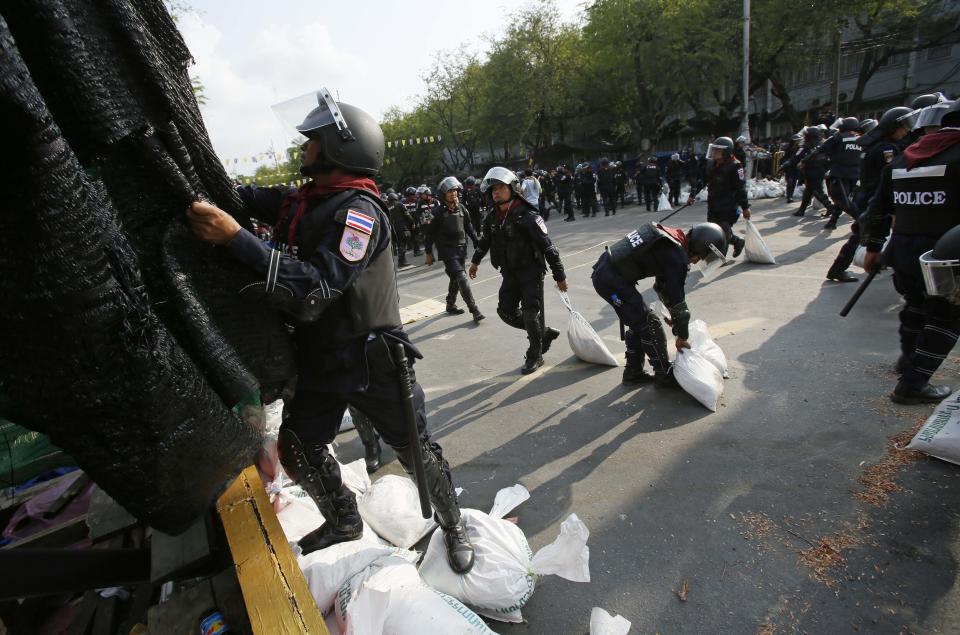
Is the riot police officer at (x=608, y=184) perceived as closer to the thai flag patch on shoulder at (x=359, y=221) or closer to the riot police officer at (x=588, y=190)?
the riot police officer at (x=588, y=190)

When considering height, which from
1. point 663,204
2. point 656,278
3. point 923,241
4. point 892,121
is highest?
point 892,121

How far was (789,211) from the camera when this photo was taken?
11234 millimetres

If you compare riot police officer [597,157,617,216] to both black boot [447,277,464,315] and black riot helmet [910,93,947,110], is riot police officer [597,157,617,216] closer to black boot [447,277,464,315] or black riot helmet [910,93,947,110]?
black riot helmet [910,93,947,110]

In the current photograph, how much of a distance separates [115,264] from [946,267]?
3.13 m

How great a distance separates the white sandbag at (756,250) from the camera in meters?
7.01

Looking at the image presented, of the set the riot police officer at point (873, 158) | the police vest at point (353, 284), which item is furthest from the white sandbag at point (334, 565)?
the riot police officer at point (873, 158)

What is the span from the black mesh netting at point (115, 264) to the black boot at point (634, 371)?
325cm

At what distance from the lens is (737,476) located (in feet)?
9.31

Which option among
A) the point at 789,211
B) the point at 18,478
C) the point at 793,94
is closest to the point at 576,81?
the point at 793,94

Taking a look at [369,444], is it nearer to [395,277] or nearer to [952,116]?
[395,277]

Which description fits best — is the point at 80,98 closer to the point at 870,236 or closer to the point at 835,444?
the point at 835,444

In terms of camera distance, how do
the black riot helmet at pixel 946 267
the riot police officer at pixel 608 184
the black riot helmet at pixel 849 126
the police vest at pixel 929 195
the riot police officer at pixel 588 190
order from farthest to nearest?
1. the riot police officer at pixel 588 190
2. the riot police officer at pixel 608 184
3. the black riot helmet at pixel 849 126
4. the police vest at pixel 929 195
5. the black riot helmet at pixel 946 267

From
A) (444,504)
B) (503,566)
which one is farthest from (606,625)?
(444,504)

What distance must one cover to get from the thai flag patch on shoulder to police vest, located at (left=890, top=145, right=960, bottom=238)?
3.28 m
